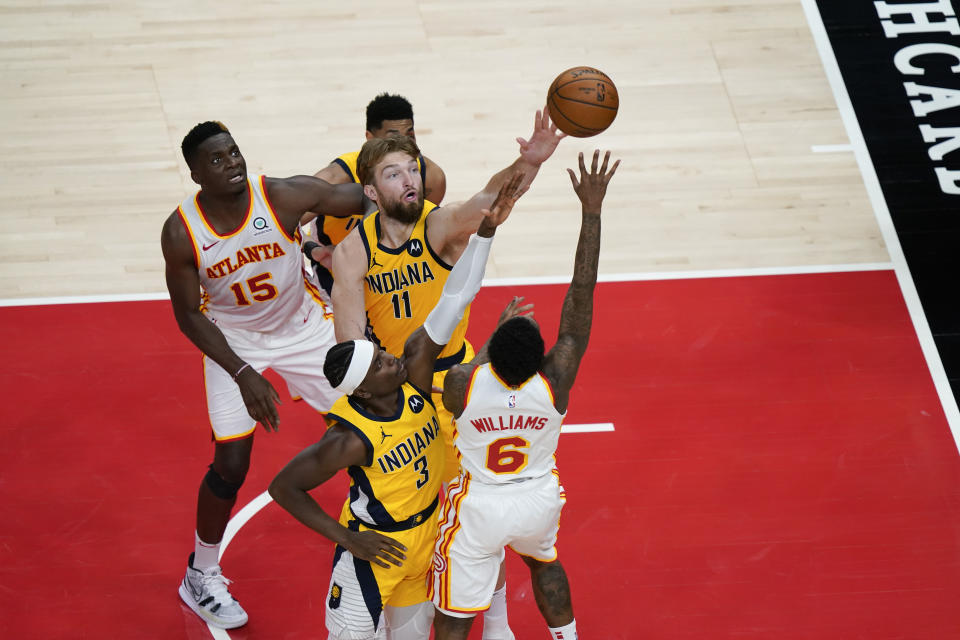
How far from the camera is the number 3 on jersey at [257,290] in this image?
227 inches

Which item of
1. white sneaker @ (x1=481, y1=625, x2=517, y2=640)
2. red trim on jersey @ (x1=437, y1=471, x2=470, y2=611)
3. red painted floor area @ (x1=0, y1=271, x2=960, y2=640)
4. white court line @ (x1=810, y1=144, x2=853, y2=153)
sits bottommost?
red painted floor area @ (x1=0, y1=271, x2=960, y2=640)

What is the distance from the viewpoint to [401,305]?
18.7ft

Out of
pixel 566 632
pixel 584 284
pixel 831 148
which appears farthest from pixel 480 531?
pixel 831 148

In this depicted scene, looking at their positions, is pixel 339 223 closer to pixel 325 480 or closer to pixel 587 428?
pixel 587 428

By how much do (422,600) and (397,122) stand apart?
2.78 meters

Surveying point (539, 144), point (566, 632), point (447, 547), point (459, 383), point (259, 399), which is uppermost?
point (539, 144)

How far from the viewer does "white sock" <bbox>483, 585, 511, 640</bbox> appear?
5.37m

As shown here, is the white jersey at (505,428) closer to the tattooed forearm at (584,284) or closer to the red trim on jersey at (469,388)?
the red trim on jersey at (469,388)

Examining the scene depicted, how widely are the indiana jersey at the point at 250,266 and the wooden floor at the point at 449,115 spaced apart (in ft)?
8.50

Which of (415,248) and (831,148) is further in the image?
(831,148)

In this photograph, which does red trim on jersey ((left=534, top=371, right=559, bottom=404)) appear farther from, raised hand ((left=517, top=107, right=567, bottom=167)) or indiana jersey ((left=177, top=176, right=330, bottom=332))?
indiana jersey ((left=177, top=176, right=330, bottom=332))

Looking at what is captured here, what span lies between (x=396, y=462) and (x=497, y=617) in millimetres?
1182

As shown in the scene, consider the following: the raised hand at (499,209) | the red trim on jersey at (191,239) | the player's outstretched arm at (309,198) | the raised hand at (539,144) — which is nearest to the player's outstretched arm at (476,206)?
the raised hand at (539,144)

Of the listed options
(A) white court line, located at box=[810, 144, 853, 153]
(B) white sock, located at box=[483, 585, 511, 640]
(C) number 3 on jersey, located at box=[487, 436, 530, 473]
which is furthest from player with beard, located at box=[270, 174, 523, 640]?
(A) white court line, located at box=[810, 144, 853, 153]
